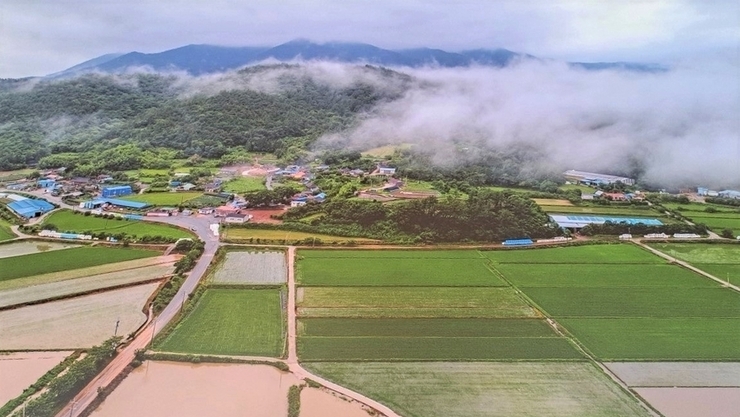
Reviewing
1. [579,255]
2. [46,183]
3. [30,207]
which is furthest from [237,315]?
[46,183]

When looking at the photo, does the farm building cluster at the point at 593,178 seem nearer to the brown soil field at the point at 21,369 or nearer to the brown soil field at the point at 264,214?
the brown soil field at the point at 264,214

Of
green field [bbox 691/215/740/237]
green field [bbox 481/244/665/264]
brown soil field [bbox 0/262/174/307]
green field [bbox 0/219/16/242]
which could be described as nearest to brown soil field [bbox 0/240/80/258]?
green field [bbox 0/219/16/242]

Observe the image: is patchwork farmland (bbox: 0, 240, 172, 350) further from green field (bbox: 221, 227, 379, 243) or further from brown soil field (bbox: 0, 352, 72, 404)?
green field (bbox: 221, 227, 379, 243)

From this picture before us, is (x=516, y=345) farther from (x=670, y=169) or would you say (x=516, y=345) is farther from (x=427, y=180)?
(x=670, y=169)

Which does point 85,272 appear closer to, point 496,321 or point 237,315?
point 237,315

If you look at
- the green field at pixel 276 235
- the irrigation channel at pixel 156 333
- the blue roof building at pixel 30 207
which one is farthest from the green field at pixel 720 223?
the blue roof building at pixel 30 207
